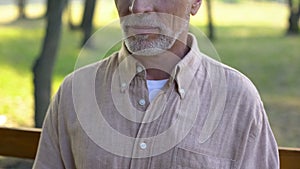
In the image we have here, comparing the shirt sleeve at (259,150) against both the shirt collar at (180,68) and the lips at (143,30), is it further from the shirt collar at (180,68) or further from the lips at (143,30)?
the lips at (143,30)

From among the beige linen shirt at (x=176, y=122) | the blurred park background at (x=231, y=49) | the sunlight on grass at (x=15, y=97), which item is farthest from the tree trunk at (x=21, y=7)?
the beige linen shirt at (x=176, y=122)

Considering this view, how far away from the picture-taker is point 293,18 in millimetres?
6422

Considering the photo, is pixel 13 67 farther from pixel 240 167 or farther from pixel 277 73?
pixel 240 167

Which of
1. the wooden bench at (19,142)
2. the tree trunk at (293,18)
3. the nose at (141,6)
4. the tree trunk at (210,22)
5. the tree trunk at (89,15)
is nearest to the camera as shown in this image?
the nose at (141,6)

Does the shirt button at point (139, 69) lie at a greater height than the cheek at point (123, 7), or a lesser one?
lesser

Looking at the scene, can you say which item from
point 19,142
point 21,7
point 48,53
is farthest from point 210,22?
point 19,142

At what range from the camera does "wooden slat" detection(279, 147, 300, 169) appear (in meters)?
1.63

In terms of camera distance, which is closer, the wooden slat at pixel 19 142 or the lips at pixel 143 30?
the lips at pixel 143 30

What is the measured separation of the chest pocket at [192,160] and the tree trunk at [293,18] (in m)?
4.82

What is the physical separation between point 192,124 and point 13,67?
5.16 metres

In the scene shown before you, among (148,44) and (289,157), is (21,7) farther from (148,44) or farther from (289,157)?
(148,44)

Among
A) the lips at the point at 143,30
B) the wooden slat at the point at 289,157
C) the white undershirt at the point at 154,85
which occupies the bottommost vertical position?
the wooden slat at the point at 289,157

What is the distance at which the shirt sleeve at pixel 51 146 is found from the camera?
1367mm

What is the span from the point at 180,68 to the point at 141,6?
0.17 m
